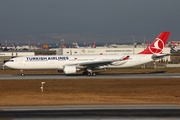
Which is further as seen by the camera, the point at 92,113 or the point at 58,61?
the point at 58,61

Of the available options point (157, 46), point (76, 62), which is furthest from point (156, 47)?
point (76, 62)

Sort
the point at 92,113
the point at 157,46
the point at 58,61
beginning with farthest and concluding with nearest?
the point at 157,46
the point at 58,61
the point at 92,113

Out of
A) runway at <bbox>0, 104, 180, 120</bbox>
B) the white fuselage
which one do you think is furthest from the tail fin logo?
runway at <bbox>0, 104, 180, 120</bbox>

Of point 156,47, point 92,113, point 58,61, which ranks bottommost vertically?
point 92,113

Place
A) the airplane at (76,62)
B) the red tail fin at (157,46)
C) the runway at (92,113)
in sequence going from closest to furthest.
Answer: the runway at (92,113) < the airplane at (76,62) < the red tail fin at (157,46)

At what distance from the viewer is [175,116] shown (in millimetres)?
18156

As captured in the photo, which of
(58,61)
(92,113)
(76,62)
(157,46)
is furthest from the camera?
(157,46)

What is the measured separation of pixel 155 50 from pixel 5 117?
1488 inches

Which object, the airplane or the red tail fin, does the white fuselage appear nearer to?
the airplane

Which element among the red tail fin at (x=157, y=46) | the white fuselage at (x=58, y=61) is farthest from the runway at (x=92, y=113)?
the red tail fin at (x=157, y=46)

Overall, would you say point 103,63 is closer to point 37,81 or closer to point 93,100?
point 37,81

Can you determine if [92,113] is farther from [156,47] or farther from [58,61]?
[156,47]

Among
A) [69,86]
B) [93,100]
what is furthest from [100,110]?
[69,86]

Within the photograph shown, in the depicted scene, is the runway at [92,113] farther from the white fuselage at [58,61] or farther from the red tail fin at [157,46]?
the red tail fin at [157,46]
